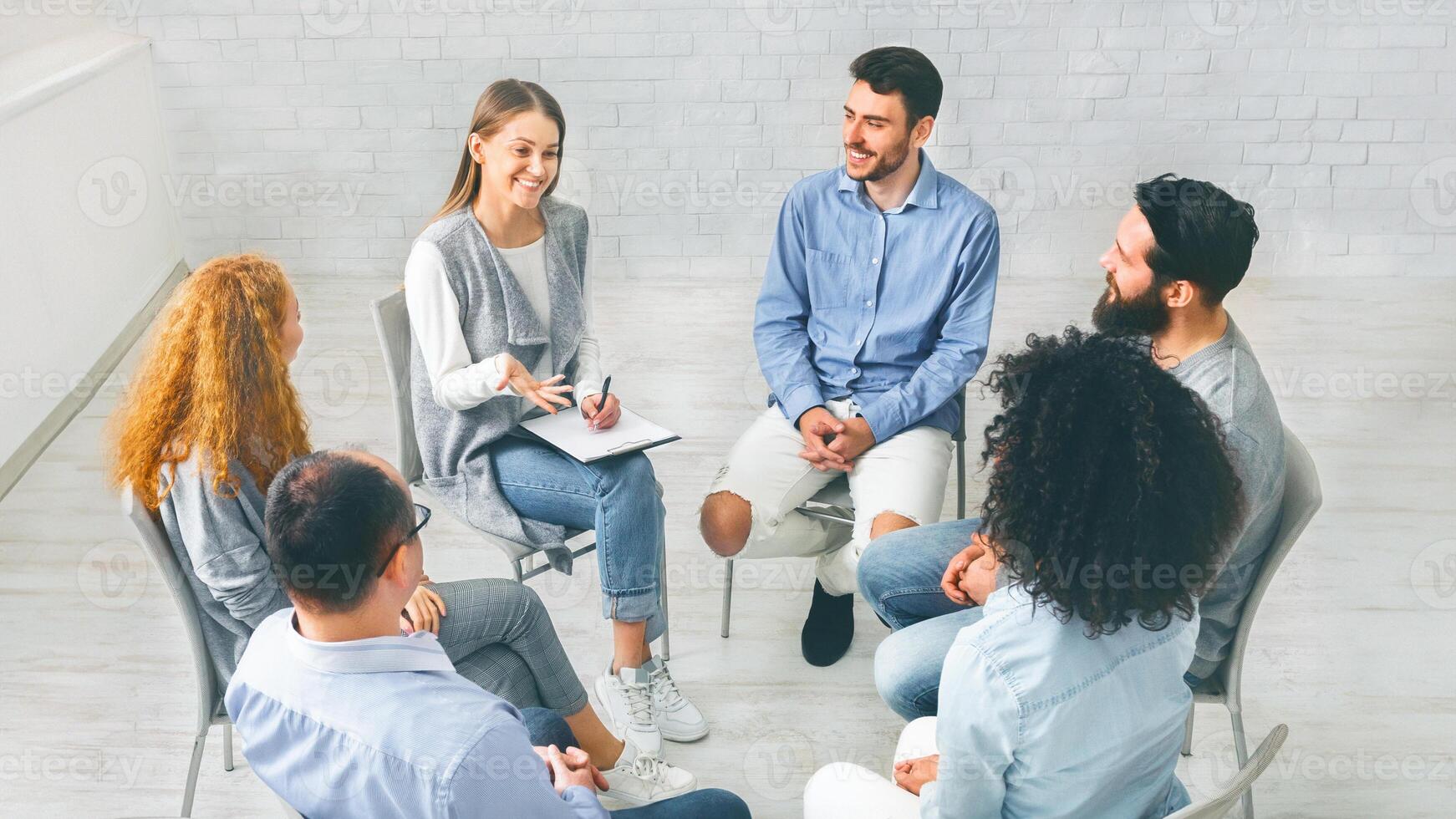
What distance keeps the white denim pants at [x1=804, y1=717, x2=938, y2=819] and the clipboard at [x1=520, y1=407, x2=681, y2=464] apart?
2.74 feet

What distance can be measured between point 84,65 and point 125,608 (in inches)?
85.6

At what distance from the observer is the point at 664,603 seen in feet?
8.90

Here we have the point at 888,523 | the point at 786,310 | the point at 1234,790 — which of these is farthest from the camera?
the point at 786,310

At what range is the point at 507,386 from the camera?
2.39m

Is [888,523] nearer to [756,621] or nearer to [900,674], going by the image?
[900,674]

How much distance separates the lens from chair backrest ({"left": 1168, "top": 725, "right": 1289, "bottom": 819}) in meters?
1.33

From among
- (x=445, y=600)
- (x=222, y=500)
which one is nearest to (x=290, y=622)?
(x=222, y=500)

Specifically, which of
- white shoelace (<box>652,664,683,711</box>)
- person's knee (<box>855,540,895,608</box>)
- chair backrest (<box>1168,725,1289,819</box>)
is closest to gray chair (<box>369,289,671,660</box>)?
white shoelace (<box>652,664,683,711</box>)

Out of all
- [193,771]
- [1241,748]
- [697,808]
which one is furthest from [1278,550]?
[193,771]

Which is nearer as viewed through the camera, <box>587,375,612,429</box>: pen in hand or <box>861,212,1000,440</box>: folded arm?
<box>587,375,612,429</box>: pen in hand

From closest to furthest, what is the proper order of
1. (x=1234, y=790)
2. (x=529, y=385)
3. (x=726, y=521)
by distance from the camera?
(x=1234, y=790), (x=529, y=385), (x=726, y=521)

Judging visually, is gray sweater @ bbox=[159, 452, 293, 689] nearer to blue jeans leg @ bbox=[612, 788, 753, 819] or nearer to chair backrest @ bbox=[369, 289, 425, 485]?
chair backrest @ bbox=[369, 289, 425, 485]

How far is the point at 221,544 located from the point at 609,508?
0.78 metres

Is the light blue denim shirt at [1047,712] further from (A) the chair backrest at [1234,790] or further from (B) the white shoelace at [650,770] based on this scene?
(B) the white shoelace at [650,770]
